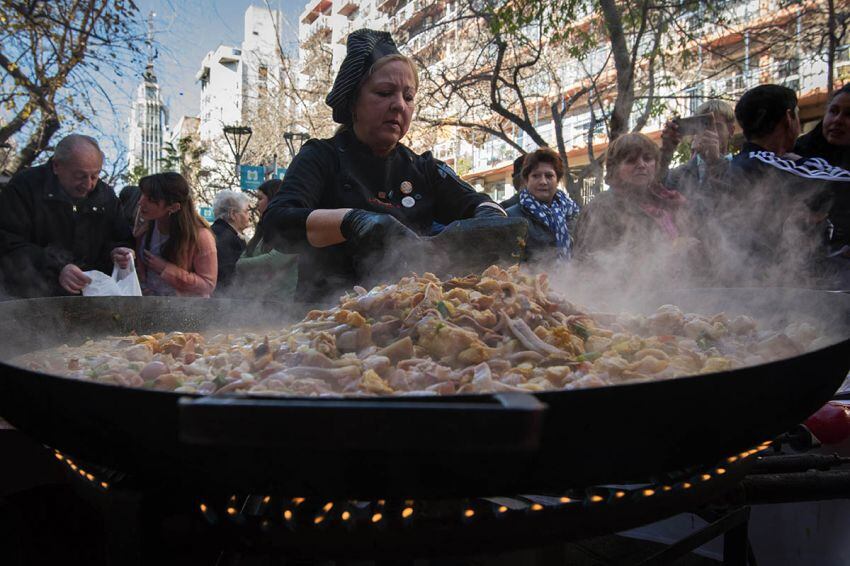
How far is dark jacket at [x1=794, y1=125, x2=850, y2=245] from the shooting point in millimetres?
3130

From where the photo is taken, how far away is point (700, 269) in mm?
2982

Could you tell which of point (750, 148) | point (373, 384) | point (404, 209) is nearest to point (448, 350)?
point (373, 384)

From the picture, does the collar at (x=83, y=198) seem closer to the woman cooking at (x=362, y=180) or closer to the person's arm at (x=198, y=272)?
the person's arm at (x=198, y=272)

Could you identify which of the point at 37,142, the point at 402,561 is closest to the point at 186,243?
the point at 402,561

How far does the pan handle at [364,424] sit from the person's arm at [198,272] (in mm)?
3721

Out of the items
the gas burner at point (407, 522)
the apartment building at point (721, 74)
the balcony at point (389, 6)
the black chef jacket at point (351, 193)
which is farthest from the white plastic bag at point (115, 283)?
the balcony at point (389, 6)

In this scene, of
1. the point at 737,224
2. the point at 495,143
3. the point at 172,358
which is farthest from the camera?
the point at 495,143

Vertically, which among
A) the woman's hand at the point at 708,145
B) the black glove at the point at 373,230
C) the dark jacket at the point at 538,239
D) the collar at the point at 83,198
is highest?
the woman's hand at the point at 708,145

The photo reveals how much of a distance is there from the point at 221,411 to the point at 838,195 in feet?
11.5

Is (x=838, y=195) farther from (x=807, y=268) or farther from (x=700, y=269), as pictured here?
(x=700, y=269)

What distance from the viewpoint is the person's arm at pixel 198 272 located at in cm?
420

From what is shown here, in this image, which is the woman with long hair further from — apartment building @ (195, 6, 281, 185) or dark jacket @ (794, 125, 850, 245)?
apartment building @ (195, 6, 281, 185)

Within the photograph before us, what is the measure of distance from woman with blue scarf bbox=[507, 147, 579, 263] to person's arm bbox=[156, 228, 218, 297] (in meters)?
2.29

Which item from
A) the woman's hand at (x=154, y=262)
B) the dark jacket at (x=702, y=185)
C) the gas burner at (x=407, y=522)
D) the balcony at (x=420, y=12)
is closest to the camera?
the gas burner at (x=407, y=522)
